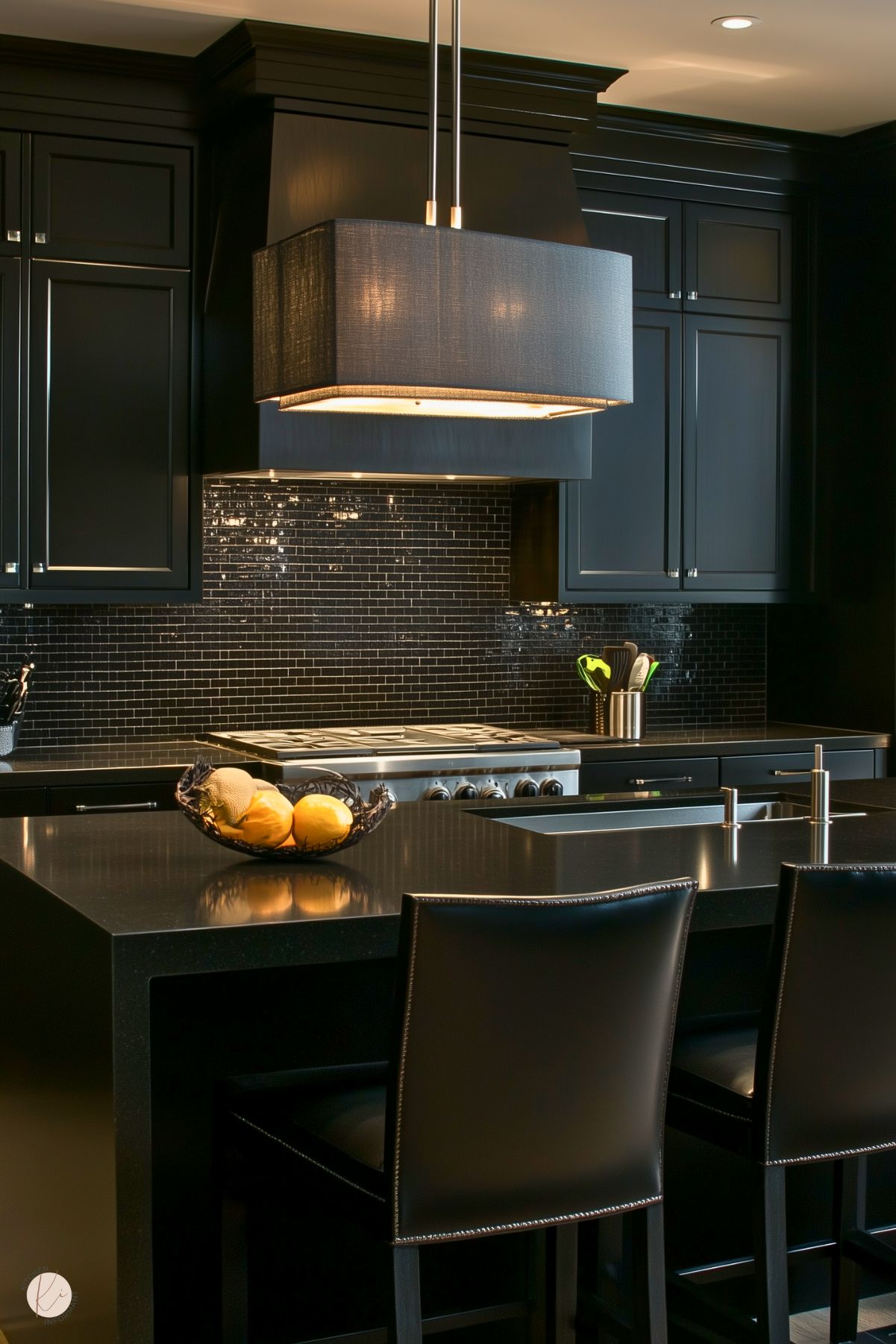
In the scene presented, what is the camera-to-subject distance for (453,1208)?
70.7 inches

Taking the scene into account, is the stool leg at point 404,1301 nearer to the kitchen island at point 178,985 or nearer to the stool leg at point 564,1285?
the kitchen island at point 178,985

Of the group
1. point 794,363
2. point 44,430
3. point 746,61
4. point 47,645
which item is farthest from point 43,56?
point 794,363

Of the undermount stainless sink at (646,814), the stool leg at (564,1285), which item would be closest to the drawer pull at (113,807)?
the undermount stainless sink at (646,814)

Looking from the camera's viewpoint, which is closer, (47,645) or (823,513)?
(47,645)

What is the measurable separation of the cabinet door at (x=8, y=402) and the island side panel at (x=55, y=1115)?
6.78 feet

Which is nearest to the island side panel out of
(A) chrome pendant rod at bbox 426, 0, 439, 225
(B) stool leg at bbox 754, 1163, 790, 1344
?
(B) stool leg at bbox 754, 1163, 790, 1344

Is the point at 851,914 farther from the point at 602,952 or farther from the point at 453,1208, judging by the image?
the point at 453,1208

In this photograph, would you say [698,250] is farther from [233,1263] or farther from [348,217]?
[233,1263]

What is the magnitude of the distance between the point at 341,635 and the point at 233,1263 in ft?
10.0

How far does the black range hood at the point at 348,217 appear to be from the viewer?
4289 mm

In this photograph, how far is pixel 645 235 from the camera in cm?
503

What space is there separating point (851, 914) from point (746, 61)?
334cm

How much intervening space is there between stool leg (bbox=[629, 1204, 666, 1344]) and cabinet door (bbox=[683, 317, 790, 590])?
3.36 metres

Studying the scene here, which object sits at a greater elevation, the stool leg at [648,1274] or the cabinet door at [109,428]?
the cabinet door at [109,428]
